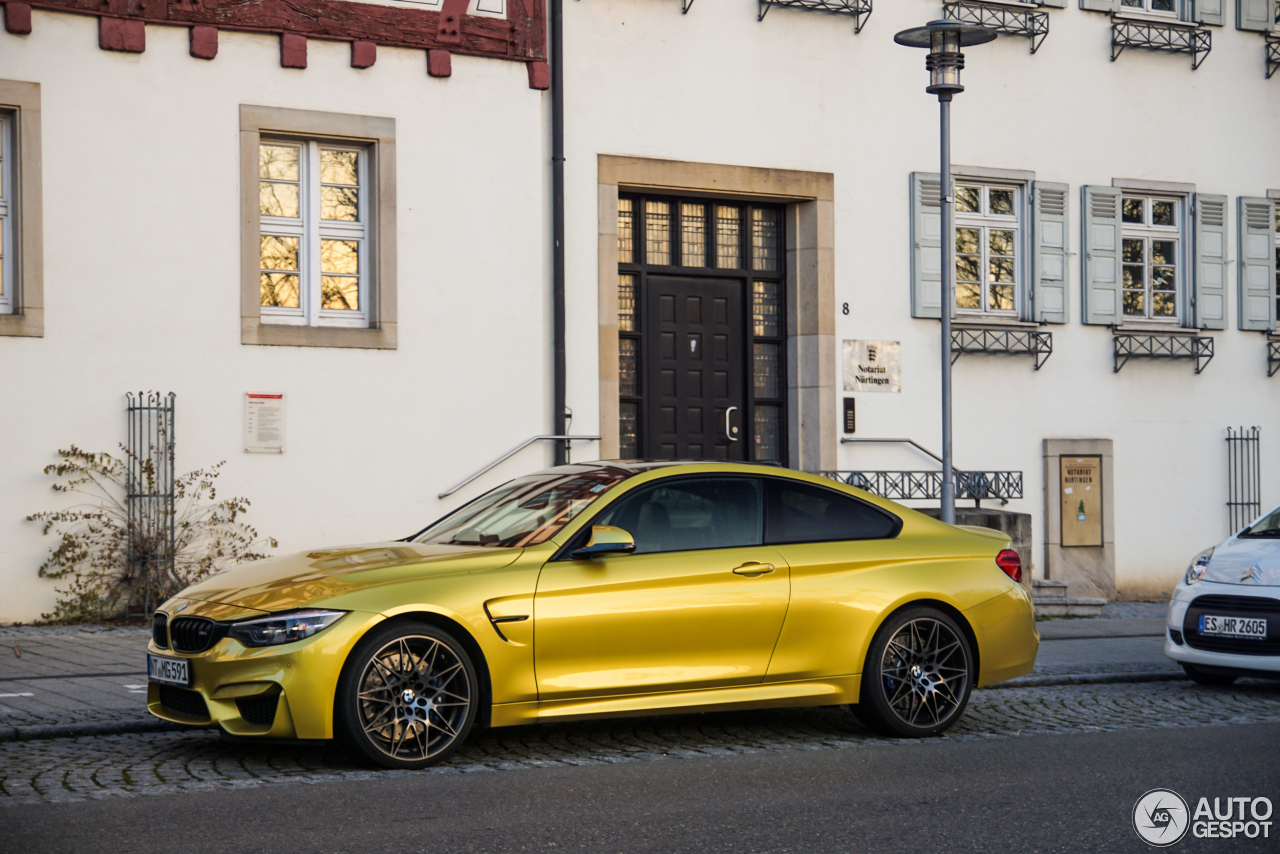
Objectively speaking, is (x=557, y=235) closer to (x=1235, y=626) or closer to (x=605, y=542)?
(x=1235, y=626)

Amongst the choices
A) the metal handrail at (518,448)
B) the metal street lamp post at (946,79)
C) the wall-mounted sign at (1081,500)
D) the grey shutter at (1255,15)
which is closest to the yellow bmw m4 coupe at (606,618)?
the metal street lamp post at (946,79)

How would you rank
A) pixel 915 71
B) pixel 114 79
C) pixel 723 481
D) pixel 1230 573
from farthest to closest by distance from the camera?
pixel 915 71 → pixel 114 79 → pixel 1230 573 → pixel 723 481

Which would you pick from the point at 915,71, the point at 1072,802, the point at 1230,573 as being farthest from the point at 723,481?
the point at 915,71

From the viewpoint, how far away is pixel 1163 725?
8.78 meters

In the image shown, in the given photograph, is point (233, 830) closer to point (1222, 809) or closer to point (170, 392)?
point (1222, 809)

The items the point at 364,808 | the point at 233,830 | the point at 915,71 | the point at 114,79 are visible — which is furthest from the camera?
the point at 915,71

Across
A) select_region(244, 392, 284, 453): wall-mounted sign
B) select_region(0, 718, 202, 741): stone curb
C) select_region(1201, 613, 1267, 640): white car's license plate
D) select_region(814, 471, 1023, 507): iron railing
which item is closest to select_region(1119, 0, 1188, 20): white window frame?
select_region(814, 471, 1023, 507): iron railing

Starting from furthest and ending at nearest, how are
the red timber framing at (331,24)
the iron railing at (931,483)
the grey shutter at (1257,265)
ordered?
1. the grey shutter at (1257,265)
2. the iron railing at (931,483)
3. the red timber framing at (331,24)

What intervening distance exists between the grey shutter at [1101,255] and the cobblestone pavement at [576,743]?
8.07 meters

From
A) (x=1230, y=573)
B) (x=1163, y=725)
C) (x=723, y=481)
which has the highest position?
(x=723, y=481)

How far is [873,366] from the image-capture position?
16359mm

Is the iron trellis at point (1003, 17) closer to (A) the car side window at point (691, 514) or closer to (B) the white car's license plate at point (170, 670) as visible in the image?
(A) the car side window at point (691, 514)

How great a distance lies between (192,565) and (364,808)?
757 centimetres

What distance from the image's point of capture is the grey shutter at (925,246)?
16.5 metres
